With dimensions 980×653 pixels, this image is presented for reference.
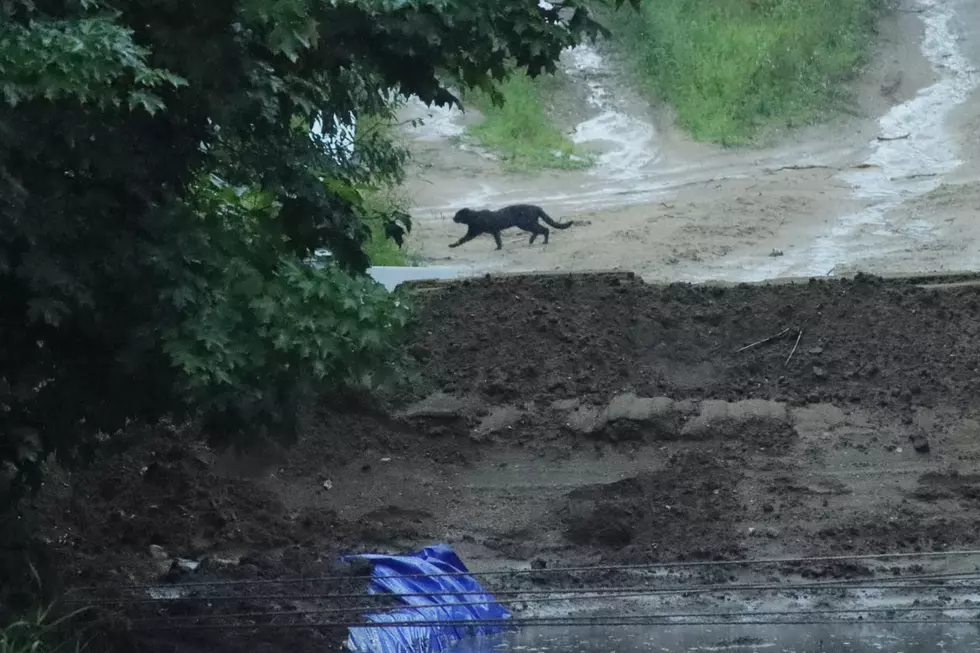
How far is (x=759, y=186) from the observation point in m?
17.8

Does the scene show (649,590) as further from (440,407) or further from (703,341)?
(703,341)

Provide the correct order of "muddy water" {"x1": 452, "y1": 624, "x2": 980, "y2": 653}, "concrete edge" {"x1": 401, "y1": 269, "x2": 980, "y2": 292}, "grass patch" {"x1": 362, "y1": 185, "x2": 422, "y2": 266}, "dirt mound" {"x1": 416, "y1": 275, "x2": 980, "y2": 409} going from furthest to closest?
"grass patch" {"x1": 362, "y1": 185, "x2": 422, "y2": 266}
"concrete edge" {"x1": 401, "y1": 269, "x2": 980, "y2": 292}
"dirt mound" {"x1": 416, "y1": 275, "x2": 980, "y2": 409}
"muddy water" {"x1": 452, "y1": 624, "x2": 980, "y2": 653}

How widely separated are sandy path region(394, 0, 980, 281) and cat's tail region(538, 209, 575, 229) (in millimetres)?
185

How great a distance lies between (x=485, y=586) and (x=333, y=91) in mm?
2970

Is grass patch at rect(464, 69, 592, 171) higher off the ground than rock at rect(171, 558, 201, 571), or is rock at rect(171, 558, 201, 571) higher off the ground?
grass patch at rect(464, 69, 592, 171)

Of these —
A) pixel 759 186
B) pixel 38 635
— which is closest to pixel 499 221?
pixel 759 186

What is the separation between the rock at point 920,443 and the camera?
877 centimetres

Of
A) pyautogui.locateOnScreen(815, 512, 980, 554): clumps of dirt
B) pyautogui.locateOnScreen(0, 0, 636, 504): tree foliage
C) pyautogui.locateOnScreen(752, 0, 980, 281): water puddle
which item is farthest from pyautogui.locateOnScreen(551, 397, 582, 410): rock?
pyautogui.locateOnScreen(752, 0, 980, 281): water puddle

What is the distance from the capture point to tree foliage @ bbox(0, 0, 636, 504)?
4.47 metres

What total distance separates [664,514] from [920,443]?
1941mm

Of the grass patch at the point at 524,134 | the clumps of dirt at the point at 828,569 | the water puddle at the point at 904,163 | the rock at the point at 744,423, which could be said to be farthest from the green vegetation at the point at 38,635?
the grass patch at the point at 524,134

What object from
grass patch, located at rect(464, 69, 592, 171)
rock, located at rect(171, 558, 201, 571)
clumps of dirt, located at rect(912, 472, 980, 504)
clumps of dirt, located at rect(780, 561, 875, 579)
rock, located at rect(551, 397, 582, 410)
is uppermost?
grass patch, located at rect(464, 69, 592, 171)

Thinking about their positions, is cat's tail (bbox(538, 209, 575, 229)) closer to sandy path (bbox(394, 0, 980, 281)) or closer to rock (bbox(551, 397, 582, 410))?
sandy path (bbox(394, 0, 980, 281))

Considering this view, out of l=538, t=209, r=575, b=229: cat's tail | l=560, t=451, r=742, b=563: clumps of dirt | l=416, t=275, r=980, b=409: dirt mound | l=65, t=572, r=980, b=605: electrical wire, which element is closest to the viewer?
→ l=65, t=572, r=980, b=605: electrical wire
